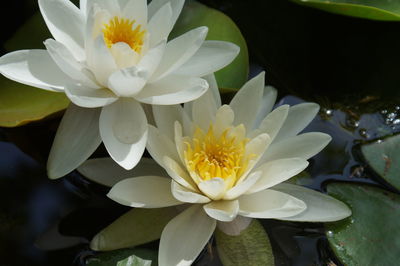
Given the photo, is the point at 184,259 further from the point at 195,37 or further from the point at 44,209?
the point at 195,37

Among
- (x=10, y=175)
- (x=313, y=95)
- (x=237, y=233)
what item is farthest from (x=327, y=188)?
(x=10, y=175)

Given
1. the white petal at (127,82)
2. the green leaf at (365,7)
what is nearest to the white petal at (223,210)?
the white petal at (127,82)

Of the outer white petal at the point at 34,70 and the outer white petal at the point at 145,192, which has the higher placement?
the outer white petal at the point at 34,70

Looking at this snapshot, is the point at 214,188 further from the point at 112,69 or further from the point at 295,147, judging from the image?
the point at 112,69

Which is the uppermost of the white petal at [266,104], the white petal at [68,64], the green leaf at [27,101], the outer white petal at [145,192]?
the white petal at [68,64]

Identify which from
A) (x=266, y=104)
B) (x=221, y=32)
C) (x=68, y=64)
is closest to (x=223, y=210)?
(x=266, y=104)

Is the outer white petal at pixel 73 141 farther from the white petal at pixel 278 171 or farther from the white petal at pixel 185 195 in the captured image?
the white petal at pixel 278 171

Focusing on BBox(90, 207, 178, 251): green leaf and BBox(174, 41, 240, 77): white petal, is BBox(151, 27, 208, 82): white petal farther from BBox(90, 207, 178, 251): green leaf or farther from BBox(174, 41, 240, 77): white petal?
BBox(90, 207, 178, 251): green leaf
